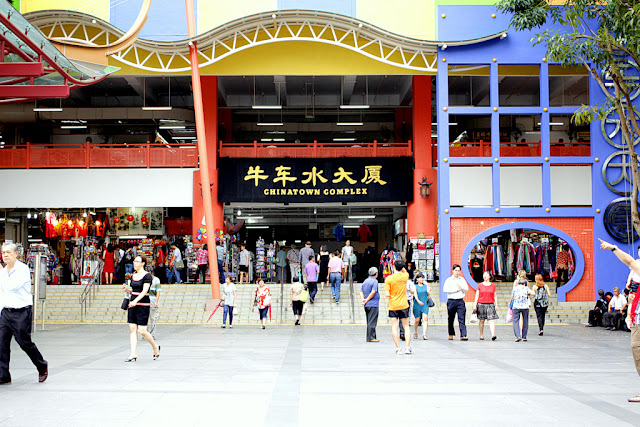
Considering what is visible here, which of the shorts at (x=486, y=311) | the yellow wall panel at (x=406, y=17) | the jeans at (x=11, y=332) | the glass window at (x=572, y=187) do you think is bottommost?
the shorts at (x=486, y=311)

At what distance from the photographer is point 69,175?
2419 centimetres

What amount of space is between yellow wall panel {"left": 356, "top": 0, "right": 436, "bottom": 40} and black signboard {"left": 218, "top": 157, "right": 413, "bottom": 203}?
16.0 feet

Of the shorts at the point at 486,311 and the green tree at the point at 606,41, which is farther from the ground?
the green tree at the point at 606,41

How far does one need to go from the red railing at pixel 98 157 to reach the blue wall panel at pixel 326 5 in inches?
246

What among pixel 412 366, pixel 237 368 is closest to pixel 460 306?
pixel 412 366

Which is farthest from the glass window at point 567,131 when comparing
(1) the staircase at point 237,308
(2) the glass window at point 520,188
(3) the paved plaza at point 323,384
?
(3) the paved plaza at point 323,384

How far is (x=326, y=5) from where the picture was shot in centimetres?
2166

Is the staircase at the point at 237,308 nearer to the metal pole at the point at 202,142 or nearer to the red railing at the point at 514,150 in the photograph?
the metal pole at the point at 202,142

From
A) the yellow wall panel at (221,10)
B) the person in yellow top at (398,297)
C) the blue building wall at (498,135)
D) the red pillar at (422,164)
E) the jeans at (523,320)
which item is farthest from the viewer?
the red pillar at (422,164)

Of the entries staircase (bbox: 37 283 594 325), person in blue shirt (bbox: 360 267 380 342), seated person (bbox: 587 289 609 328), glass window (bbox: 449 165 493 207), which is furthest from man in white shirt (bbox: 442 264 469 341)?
glass window (bbox: 449 165 493 207)

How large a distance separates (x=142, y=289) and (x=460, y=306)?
6.82 meters

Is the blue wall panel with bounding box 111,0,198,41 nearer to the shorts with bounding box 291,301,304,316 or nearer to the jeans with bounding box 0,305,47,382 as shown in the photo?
the shorts with bounding box 291,301,304,316

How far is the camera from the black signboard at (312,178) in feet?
80.2

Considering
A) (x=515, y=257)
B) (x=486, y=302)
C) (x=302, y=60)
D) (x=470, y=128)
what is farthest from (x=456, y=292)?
(x=470, y=128)
